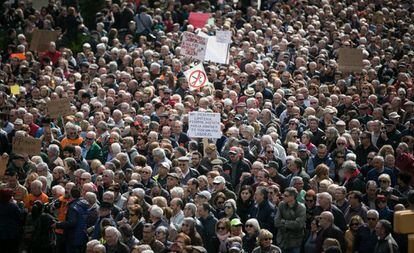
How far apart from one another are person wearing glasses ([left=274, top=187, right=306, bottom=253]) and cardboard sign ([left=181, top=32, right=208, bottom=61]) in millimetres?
9413

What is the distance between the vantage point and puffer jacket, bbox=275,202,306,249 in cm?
1709

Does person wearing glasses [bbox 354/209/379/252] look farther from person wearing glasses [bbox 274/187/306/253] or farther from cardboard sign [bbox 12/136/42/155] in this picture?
cardboard sign [bbox 12/136/42/155]

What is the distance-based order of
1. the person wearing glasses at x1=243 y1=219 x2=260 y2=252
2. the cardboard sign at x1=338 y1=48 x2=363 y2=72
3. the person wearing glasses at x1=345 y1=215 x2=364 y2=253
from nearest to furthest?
the person wearing glasses at x1=345 y1=215 x2=364 y2=253, the person wearing glasses at x1=243 y1=219 x2=260 y2=252, the cardboard sign at x1=338 y1=48 x2=363 y2=72

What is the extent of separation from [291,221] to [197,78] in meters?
8.36

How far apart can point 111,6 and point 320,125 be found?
11981 mm

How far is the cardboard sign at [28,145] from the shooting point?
67.5 feet

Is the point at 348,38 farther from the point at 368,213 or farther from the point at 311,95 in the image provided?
the point at 368,213

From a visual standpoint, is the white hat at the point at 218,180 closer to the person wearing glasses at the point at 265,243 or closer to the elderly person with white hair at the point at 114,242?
the person wearing glasses at the point at 265,243

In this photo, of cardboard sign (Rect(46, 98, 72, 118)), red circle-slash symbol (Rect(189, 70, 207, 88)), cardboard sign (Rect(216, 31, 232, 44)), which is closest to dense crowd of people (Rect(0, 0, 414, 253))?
red circle-slash symbol (Rect(189, 70, 207, 88))

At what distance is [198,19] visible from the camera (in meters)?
31.5

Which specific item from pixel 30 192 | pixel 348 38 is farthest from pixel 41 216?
pixel 348 38

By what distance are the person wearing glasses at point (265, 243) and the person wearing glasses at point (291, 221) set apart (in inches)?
42.9

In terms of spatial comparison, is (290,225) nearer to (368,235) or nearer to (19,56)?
(368,235)

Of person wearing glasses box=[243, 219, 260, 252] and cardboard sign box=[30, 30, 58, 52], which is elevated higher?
cardboard sign box=[30, 30, 58, 52]
